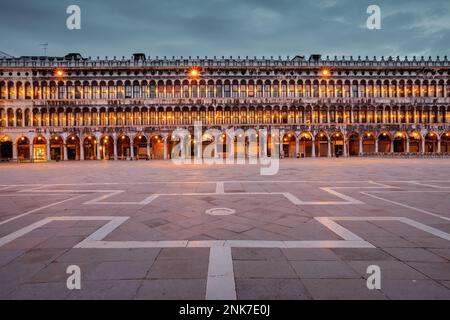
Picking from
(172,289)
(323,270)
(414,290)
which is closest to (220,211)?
(323,270)

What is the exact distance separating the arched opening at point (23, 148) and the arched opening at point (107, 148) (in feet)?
38.1

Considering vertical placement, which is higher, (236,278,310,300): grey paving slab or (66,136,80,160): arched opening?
(66,136,80,160): arched opening

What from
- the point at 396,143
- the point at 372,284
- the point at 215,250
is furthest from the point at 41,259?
the point at 396,143

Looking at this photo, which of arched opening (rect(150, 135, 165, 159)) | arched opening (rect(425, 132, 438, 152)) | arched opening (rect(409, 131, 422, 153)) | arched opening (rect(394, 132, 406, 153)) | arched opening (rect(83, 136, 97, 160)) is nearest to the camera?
arched opening (rect(83, 136, 97, 160))

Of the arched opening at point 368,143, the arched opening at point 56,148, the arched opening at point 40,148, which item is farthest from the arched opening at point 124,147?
the arched opening at point 368,143

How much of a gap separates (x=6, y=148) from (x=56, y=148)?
775 centimetres

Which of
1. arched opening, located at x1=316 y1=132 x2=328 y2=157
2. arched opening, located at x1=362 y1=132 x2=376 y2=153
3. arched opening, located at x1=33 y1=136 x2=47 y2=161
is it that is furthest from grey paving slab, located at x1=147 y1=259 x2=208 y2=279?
arched opening, located at x1=362 y1=132 x2=376 y2=153

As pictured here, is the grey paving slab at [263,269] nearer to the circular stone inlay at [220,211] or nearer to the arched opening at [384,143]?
the circular stone inlay at [220,211]

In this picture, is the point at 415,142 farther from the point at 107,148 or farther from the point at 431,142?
the point at 107,148

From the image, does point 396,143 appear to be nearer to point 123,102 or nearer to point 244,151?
point 244,151

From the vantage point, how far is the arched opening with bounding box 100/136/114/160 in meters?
43.8

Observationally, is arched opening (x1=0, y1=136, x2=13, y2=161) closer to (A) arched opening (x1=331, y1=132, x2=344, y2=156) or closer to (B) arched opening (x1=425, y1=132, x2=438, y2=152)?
(A) arched opening (x1=331, y1=132, x2=344, y2=156)

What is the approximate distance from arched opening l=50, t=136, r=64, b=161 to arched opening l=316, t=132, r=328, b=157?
44.5 metres

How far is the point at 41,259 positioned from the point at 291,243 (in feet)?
12.0
